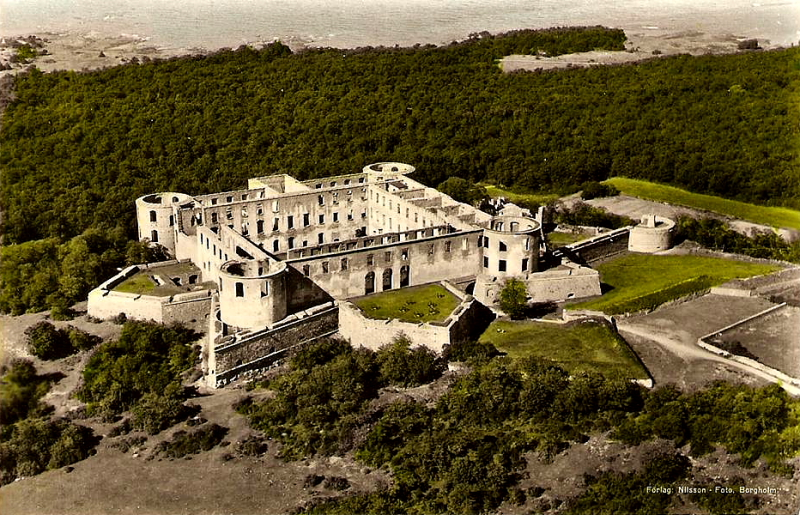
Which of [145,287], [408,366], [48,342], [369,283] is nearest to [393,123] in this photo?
[369,283]

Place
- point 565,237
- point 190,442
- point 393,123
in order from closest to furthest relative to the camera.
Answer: point 190,442
point 565,237
point 393,123

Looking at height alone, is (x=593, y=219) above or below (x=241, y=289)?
below

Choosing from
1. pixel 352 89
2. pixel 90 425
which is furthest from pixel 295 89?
pixel 90 425

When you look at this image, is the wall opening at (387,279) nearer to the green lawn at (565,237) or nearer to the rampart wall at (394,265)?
the rampart wall at (394,265)

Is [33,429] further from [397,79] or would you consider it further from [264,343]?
[397,79]

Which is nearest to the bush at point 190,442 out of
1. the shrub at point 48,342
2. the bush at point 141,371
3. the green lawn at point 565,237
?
the bush at point 141,371

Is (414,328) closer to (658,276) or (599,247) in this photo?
(658,276)
